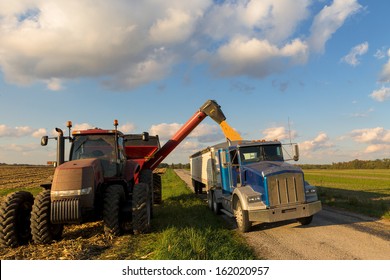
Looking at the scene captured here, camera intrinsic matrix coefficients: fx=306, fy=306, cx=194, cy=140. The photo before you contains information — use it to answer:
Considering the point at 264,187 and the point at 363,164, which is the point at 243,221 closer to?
the point at 264,187

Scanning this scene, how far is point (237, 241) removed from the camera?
25.5 ft

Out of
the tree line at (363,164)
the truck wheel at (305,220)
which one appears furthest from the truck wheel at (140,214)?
the tree line at (363,164)

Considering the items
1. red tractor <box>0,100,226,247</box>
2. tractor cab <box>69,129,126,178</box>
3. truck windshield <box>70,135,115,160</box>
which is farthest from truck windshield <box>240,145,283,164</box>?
truck windshield <box>70,135,115,160</box>

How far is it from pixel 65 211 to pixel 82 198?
454 mm

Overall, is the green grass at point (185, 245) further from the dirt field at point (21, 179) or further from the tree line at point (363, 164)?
the tree line at point (363, 164)

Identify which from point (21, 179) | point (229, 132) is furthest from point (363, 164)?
point (229, 132)

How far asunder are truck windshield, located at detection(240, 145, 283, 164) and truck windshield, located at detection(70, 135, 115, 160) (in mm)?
4300

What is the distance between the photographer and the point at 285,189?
8.73 metres

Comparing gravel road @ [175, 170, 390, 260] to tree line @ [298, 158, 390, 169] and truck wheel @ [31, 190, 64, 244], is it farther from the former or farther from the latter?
tree line @ [298, 158, 390, 169]

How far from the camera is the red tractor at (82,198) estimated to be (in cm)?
704

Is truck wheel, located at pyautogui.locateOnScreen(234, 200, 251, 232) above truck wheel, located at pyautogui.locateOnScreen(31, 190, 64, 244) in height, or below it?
below

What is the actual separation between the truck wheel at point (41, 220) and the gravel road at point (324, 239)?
4.86 meters

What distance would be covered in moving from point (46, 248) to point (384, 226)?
31.5 ft

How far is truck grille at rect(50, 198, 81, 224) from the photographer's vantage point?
22.6 feet
